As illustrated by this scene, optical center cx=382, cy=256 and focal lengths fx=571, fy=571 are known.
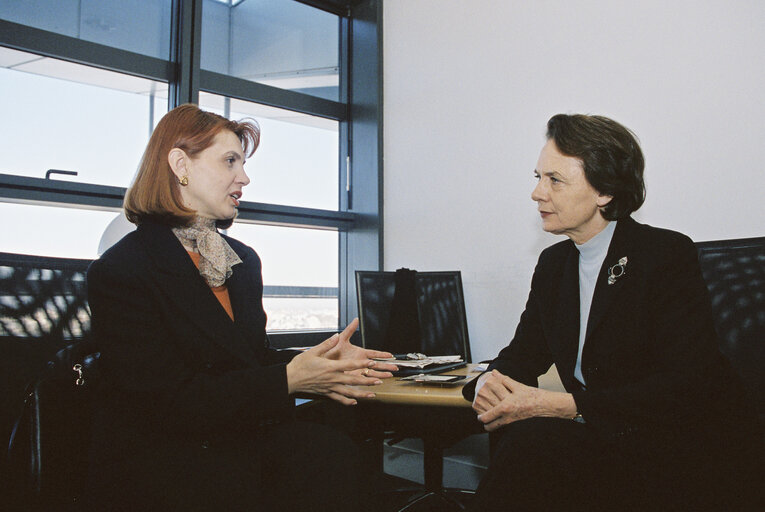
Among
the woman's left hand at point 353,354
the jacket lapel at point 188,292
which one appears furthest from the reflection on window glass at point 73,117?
the woman's left hand at point 353,354

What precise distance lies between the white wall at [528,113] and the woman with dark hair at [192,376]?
1497 mm

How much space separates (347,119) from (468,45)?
1.03 m

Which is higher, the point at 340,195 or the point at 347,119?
the point at 347,119

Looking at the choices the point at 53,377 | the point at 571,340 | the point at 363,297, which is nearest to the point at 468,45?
the point at 363,297

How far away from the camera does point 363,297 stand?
2.73 m

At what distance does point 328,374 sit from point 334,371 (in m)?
0.02

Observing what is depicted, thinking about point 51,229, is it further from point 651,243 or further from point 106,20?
point 651,243

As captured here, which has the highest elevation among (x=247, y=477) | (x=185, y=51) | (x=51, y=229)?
(x=185, y=51)

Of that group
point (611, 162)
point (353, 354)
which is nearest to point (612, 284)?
point (611, 162)

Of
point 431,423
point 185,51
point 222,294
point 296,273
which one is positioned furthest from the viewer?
point 296,273

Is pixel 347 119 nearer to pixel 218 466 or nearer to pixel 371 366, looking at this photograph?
pixel 371 366

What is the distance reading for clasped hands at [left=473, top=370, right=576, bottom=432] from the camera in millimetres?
1391

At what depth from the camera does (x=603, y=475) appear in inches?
49.2

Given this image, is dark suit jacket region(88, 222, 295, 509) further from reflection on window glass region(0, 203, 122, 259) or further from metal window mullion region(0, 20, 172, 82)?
metal window mullion region(0, 20, 172, 82)
